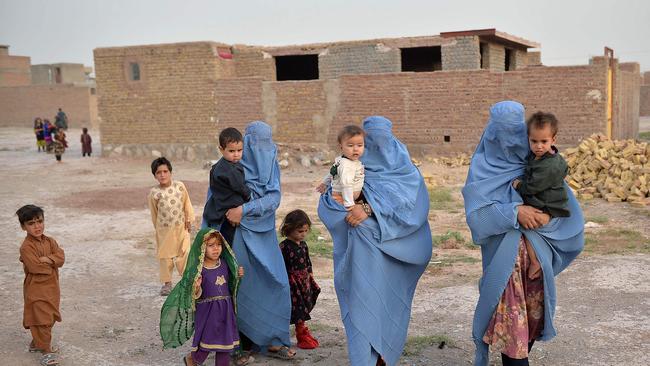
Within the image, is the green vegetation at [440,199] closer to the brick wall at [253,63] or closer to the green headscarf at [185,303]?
the green headscarf at [185,303]

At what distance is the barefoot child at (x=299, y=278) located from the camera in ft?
14.5

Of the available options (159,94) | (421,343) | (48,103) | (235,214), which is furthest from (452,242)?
(48,103)

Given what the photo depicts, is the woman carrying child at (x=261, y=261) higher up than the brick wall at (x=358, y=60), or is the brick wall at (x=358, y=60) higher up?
the brick wall at (x=358, y=60)

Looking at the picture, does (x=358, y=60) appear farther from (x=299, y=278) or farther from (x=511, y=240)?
(x=511, y=240)

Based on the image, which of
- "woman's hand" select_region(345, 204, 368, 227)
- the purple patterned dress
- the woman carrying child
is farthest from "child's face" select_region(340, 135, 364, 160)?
the purple patterned dress

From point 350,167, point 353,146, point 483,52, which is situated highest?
point 483,52

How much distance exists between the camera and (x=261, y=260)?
13.7 ft

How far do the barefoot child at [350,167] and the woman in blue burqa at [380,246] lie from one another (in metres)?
0.06

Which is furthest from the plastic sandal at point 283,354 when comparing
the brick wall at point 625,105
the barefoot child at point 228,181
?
the brick wall at point 625,105

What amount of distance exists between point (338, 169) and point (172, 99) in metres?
14.1

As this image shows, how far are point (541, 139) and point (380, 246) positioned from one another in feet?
3.43

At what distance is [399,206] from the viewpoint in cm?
371

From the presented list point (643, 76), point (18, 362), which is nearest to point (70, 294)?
point (18, 362)

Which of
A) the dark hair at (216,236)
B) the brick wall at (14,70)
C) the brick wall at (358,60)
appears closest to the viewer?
the dark hair at (216,236)
